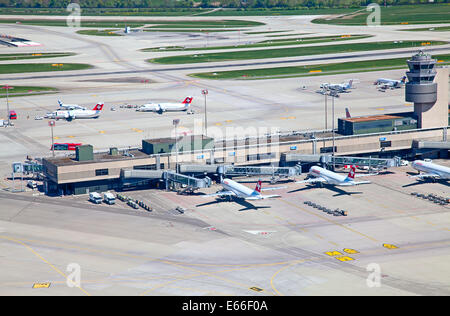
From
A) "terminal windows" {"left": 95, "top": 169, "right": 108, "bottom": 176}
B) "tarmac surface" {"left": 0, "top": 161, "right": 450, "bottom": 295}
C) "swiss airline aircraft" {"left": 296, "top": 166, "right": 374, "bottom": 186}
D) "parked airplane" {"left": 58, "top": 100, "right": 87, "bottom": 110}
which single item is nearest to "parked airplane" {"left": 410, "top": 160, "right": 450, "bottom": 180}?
"tarmac surface" {"left": 0, "top": 161, "right": 450, "bottom": 295}

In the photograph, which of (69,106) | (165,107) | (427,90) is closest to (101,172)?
(427,90)

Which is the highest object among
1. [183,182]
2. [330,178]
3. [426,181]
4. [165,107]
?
[165,107]

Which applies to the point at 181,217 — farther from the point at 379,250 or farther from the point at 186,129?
the point at 186,129

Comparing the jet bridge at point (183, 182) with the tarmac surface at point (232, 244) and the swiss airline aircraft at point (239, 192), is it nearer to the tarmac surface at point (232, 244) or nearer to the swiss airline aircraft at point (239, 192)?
the tarmac surface at point (232, 244)

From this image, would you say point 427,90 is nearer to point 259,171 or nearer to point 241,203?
point 259,171

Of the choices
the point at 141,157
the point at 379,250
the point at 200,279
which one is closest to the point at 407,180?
the point at 379,250
